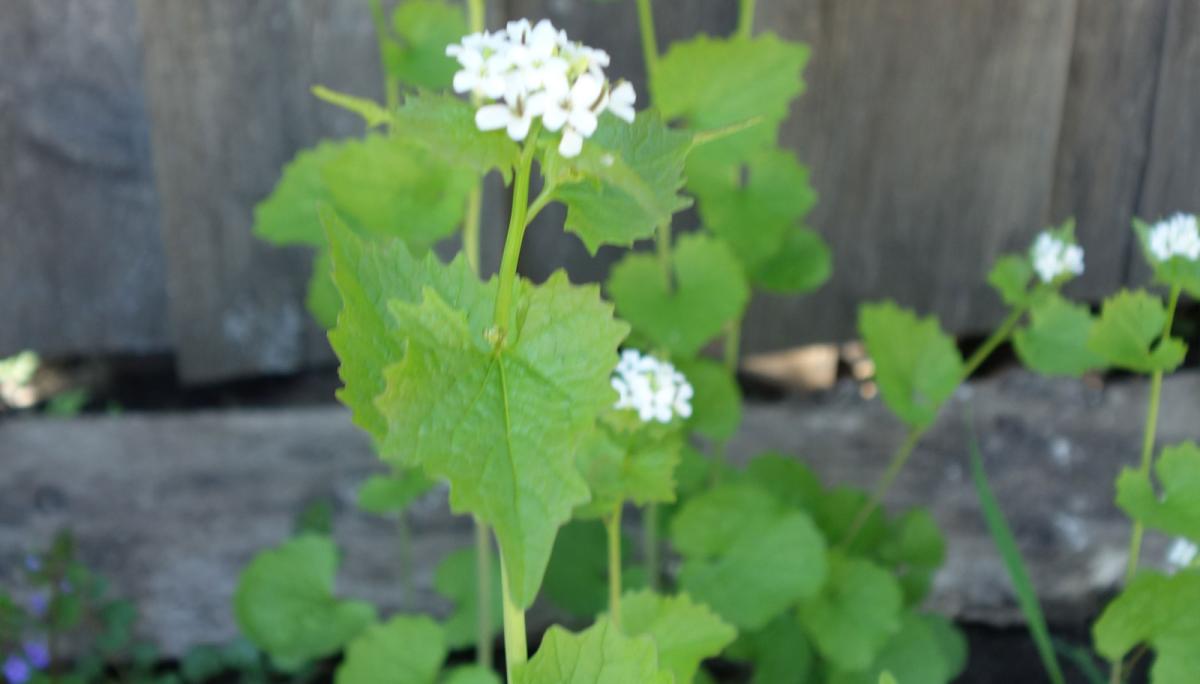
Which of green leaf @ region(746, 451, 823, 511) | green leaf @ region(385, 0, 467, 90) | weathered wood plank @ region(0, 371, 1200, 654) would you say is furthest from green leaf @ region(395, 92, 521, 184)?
weathered wood plank @ region(0, 371, 1200, 654)

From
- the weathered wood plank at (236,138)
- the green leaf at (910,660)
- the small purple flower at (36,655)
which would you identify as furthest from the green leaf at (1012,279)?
the small purple flower at (36,655)

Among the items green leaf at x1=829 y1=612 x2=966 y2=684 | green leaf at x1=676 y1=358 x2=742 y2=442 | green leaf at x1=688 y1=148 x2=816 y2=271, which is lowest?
green leaf at x1=829 y1=612 x2=966 y2=684

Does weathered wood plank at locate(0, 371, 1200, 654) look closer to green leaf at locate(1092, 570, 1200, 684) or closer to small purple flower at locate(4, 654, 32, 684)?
small purple flower at locate(4, 654, 32, 684)

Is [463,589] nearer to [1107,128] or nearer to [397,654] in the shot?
[397,654]

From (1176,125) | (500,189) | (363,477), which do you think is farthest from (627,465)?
(1176,125)

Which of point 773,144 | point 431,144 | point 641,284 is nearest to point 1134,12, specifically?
point 773,144
